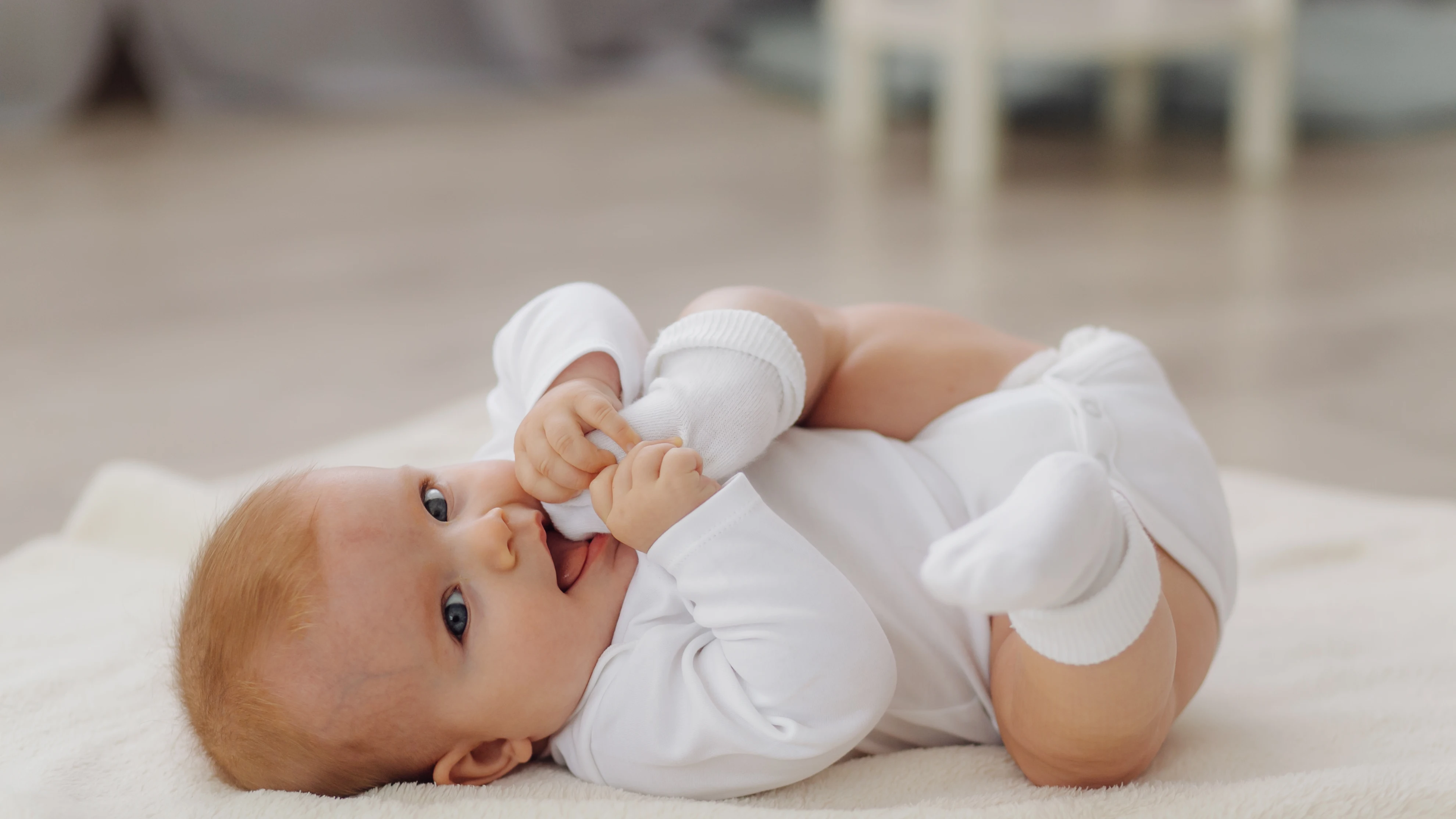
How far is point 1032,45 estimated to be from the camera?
8.23ft

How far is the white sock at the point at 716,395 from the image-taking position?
82 cm

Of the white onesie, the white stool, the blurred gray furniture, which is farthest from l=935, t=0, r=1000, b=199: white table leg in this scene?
the white onesie

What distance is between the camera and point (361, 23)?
3.57m

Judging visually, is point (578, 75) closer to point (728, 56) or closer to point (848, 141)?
point (728, 56)

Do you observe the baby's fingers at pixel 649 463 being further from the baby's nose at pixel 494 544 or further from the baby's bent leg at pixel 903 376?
the baby's bent leg at pixel 903 376

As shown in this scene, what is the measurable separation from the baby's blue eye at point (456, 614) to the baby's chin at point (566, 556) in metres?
0.07

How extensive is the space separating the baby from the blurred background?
775mm

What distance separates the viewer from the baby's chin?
84 cm

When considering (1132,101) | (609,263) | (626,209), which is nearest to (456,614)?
(609,263)

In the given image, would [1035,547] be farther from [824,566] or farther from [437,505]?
[437,505]

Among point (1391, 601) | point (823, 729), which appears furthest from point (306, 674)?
point (1391, 601)

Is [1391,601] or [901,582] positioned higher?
[901,582]

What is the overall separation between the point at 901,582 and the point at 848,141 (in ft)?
7.64

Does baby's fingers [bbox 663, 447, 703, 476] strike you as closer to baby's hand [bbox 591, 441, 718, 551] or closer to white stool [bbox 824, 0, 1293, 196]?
baby's hand [bbox 591, 441, 718, 551]
